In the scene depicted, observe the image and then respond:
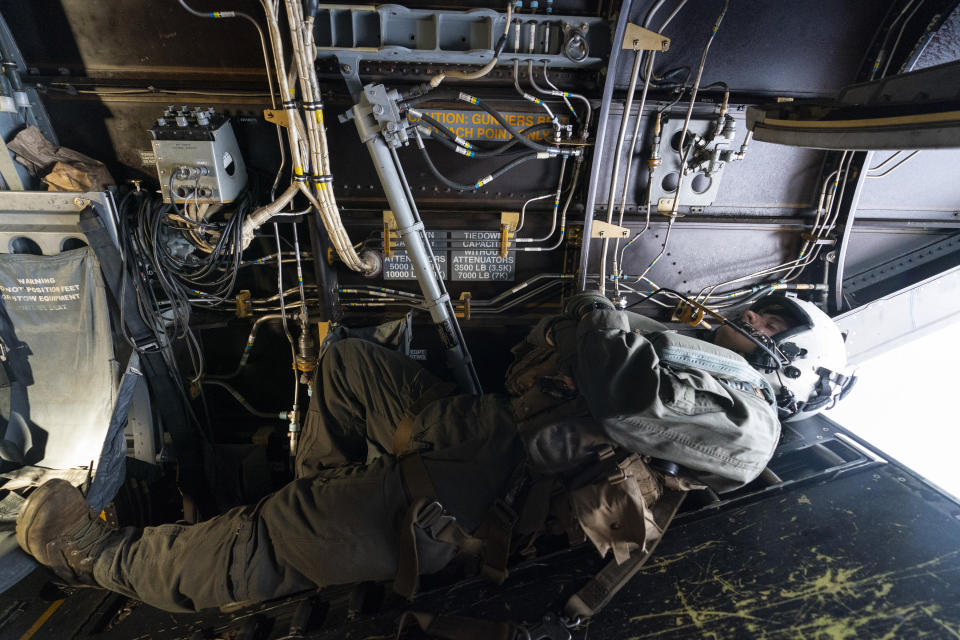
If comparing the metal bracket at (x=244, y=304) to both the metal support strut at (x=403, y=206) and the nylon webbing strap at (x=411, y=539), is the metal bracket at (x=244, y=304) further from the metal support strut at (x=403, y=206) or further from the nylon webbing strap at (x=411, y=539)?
the nylon webbing strap at (x=411, y=539)

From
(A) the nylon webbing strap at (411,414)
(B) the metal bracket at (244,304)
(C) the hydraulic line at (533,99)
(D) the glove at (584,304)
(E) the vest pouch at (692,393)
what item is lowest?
(A) the nylon webbing strap at (411,414)

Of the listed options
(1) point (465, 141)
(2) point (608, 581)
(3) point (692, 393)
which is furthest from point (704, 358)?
(1) point (465, 141)

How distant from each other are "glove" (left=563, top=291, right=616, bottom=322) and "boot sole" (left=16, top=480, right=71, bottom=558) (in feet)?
6.90

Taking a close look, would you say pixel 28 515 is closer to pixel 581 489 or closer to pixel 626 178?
Answer: pixel 581 489

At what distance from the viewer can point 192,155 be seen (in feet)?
6.07

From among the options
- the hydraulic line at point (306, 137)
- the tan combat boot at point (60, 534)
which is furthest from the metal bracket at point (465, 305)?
the tan combat boot at point (60, 534)

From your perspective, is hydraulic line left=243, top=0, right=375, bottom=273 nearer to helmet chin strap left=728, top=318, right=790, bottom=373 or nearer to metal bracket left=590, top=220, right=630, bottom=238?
metal bracket left=590, top=220, right=630, bottom=238

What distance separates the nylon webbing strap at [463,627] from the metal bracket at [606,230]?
1.79 meters

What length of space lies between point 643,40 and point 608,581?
2143mm

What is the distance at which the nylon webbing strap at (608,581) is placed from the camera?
4.31 ft

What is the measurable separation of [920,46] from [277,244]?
3.18 meters

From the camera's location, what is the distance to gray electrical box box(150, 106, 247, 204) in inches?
71.8

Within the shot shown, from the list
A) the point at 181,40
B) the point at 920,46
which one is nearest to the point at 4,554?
the point at 181,40

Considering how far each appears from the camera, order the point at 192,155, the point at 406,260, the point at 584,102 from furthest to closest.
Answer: the point at 406,260 → the point at 584,102 → the point at 192,155
